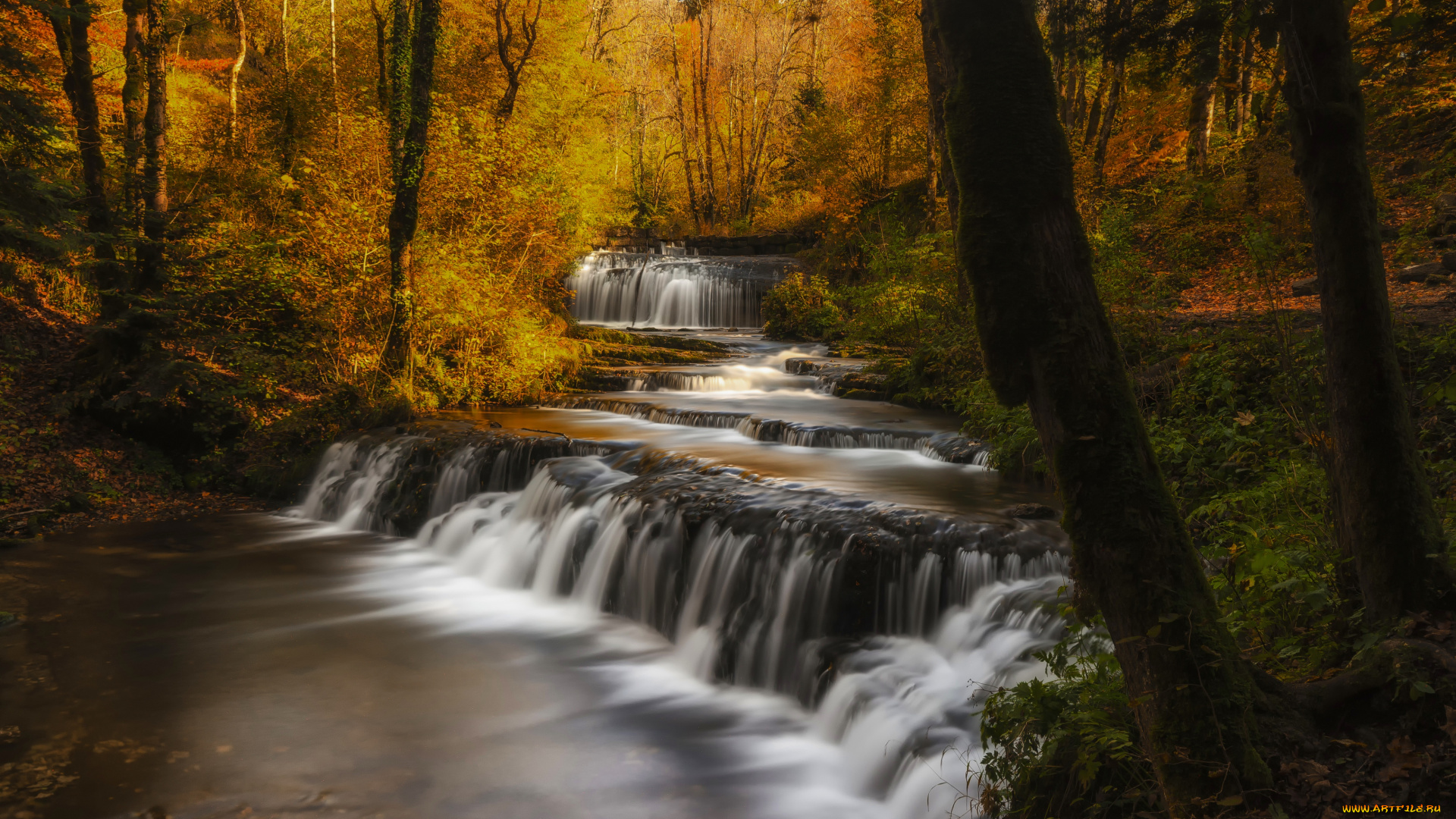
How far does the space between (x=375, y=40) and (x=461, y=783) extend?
70.6 feet

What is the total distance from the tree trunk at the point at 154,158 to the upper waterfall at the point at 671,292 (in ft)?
43.0

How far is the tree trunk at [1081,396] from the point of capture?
2791mm

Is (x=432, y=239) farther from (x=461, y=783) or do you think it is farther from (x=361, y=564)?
(x=461, y=783)

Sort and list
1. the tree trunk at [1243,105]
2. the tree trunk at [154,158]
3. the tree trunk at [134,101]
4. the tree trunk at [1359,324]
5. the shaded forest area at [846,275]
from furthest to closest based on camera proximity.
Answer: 1. the tree trunk at [1243,105]
2. the tree trunk at [134,101]
3. the tree trunk at [154,158]
4. the shaded forest area at [846,275]
5. the tree trunk at [1359,324]

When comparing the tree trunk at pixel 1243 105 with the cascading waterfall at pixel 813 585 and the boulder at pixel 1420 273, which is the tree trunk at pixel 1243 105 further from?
the cascading waterfall at pixel 813 585

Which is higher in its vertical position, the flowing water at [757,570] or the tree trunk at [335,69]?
the tree trunk at [335,69]

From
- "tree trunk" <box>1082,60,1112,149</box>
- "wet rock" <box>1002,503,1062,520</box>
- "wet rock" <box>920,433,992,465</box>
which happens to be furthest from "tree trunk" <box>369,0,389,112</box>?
"tree trunk" <box>1082,60,1112,149</box>

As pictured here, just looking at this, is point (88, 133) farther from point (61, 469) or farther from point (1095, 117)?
point (1095, 117)

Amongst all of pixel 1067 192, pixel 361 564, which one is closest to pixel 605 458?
pixel 361 564

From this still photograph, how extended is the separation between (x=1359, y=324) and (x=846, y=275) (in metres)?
21.7

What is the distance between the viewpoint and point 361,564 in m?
10.1

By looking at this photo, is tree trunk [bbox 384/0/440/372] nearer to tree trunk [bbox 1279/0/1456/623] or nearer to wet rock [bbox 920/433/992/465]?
wet rock [bbox 920/433/992/465]

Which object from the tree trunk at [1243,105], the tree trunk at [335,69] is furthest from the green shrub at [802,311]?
the tree trunk at [335,69]

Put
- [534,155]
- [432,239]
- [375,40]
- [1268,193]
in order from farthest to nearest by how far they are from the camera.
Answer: [375,40], [534,155], [432,239], [1268,193]
